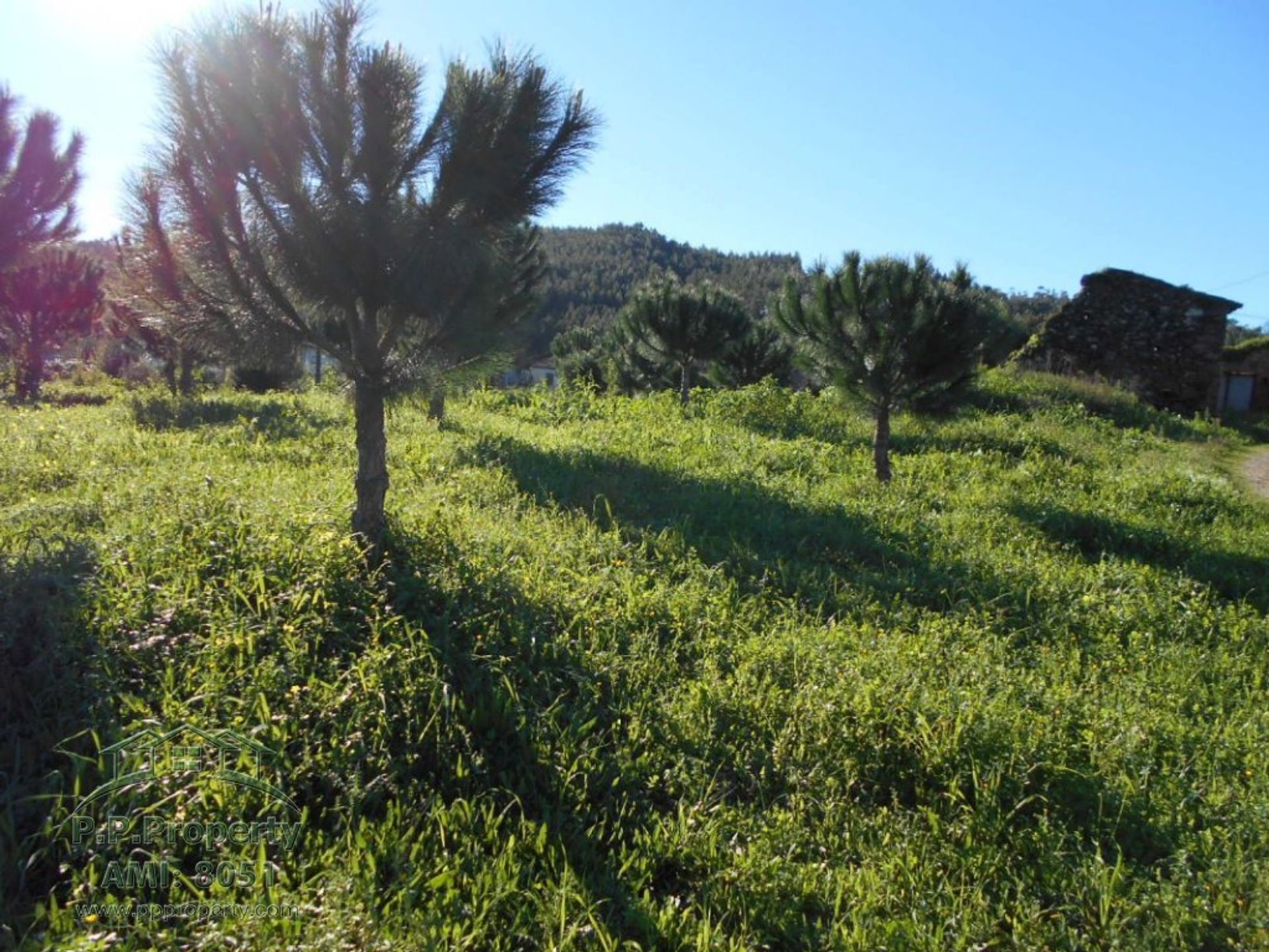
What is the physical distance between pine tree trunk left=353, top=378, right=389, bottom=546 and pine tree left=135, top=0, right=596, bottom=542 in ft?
0.04

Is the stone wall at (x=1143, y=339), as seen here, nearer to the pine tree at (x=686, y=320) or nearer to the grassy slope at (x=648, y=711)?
the pine tree at (x=686, y=320)

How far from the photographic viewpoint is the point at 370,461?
4.68 metres

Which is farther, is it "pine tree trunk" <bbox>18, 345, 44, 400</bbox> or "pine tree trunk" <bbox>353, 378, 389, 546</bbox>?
"pine tree trunk" <bbox>18, 345, 44, 400</bbox>

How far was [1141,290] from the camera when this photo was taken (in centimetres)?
1587

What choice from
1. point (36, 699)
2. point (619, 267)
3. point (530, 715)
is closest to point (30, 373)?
point (36, 699)

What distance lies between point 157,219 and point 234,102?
799 millimetres

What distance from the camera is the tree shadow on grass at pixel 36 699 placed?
7.51 ft

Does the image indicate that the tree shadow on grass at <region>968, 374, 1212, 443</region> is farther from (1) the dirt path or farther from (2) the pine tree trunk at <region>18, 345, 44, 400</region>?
(2) the pine tree trunk at <region>18, 345, 44, 400</region>

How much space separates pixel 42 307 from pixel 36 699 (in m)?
18.4

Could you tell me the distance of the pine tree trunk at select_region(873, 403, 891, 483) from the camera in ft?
27.6

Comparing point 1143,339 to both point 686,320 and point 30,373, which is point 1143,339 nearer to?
point 686,320

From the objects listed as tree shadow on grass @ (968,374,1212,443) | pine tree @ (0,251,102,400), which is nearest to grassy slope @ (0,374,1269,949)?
tree shadow on grass @ (968,374,1212,443)

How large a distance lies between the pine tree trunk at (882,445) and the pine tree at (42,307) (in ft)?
53.7

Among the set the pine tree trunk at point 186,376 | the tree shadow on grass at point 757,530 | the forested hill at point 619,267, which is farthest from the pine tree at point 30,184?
the forested hill at point 619,267
